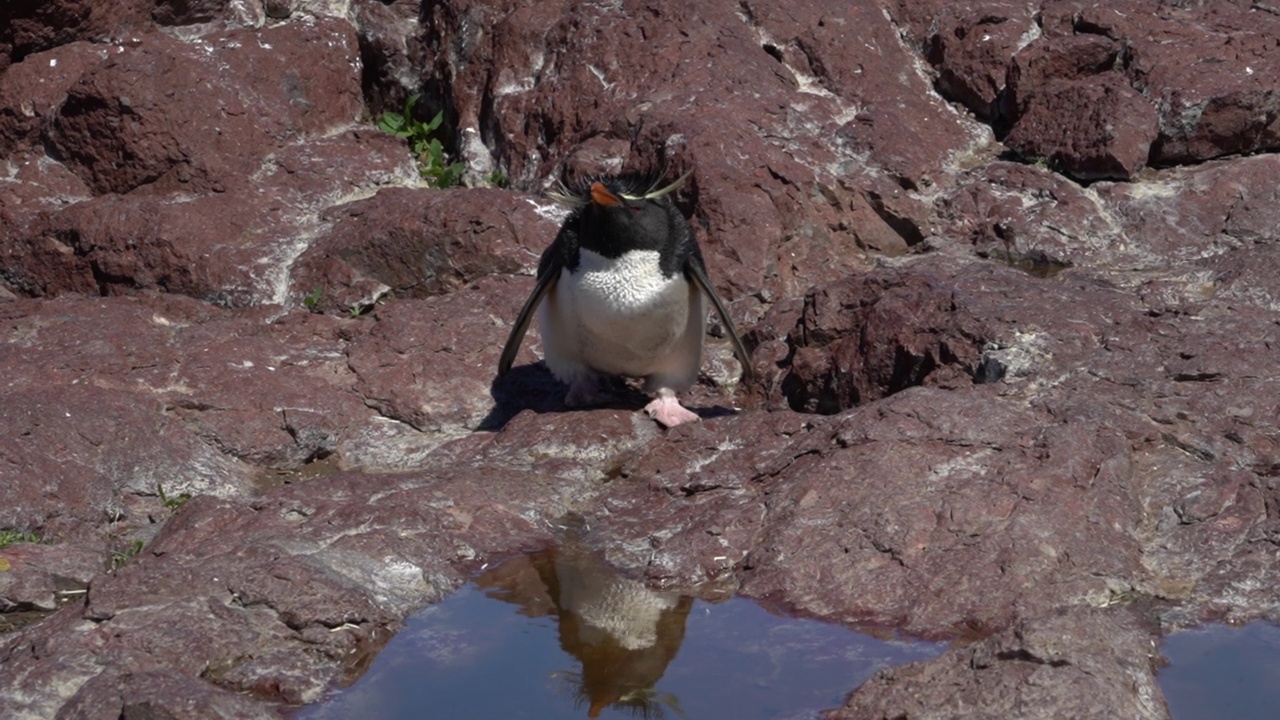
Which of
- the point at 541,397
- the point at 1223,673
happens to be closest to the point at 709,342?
the point at 541,397

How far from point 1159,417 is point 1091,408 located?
26 cm

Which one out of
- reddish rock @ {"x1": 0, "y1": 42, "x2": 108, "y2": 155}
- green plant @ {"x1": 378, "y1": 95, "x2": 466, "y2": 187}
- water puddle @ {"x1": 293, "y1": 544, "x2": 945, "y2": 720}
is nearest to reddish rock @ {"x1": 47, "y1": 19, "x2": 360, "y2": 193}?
reddish rock @ {"x1": 0, "y1": 42, "x2": 108, "y2": 155}

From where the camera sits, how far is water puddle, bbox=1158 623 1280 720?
3.64 m

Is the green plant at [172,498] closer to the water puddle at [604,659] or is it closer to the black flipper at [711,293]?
the water puddle at [604,659]

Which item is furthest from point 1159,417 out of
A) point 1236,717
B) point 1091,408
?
point 1236,717

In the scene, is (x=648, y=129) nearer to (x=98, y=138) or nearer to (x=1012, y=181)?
(x=1012, y=181)

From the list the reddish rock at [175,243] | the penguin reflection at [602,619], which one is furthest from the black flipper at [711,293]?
the reddish rock at [175,243]

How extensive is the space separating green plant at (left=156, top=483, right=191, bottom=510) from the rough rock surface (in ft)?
0.12

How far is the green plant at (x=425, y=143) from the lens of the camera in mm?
8508

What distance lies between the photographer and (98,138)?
7.96 m

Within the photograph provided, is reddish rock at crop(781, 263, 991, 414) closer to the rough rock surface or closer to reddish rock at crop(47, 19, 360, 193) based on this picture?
the rough rock surface

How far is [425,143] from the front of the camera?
347 inches

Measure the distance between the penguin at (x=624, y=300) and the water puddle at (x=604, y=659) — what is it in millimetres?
1541

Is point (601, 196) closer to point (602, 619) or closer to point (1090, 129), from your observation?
point (602, 619)
